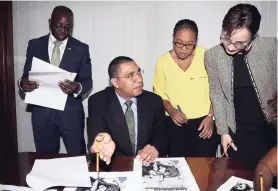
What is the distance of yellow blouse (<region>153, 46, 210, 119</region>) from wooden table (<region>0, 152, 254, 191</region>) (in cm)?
81

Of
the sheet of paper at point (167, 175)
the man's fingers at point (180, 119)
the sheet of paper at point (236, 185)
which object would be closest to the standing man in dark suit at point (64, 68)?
the man's fingers at point (180, 119)

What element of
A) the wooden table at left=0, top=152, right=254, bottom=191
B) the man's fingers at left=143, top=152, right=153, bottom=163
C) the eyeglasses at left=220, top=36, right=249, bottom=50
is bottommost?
the wooden table at left=0, top=152, right=254, bottom=191

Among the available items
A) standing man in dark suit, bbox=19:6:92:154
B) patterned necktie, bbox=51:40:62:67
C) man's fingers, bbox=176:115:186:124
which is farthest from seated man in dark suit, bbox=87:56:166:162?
patterned necktie, bbox=51:40:62:67

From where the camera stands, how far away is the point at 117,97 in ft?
6.93

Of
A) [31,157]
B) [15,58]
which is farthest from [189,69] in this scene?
[15,58]

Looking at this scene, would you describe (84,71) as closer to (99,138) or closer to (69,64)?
(69,64)

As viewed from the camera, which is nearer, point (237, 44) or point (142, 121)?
point (237, 44)

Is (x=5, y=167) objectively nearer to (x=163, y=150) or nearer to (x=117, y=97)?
(x=117, y=97)

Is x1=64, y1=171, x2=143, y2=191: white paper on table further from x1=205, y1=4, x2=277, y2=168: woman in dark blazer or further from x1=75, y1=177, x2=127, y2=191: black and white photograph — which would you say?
x1=205, y1=4, x2=277, y2=168: woman in dark blazer

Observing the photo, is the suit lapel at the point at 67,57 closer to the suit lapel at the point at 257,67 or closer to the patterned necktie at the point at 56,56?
the patterned necktie at the point at 56,56

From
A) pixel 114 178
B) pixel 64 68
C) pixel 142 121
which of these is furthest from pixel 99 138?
pixel 64 68

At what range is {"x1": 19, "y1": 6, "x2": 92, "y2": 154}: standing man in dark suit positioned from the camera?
2523 mm

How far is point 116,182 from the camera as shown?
54.4 inches

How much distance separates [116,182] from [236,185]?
53cm
